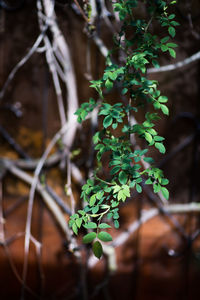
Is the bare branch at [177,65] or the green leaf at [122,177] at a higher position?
the bare branch at [177,65]

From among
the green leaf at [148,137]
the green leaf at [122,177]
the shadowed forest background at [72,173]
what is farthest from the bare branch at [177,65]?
the green leaf at [122,177]

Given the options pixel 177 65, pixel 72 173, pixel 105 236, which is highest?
pixel 177 65

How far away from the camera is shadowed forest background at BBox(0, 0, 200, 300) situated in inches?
63.0

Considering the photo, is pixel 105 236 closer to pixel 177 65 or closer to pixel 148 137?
pixel 148 137

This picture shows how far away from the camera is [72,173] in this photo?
5.51 feet

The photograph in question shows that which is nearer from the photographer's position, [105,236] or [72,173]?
[105,236]

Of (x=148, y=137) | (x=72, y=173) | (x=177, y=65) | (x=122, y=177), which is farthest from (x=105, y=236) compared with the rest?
(x=177, y=65)

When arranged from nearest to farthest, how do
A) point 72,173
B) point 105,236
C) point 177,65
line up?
point 105,236 < point 177,65 < point 72,173

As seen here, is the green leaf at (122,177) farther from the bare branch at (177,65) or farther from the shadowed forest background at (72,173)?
the bare branch at (177,65)

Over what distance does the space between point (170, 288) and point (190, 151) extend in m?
0.81

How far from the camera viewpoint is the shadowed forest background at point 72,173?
5.25ft

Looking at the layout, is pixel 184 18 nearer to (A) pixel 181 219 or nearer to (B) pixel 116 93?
(B) pixel 116 93

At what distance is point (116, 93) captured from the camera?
1.61 m

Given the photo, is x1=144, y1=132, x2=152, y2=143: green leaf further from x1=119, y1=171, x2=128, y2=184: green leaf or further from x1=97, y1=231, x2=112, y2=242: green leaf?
x1=97, y1=231, x2=112, y2=242: green leaf
